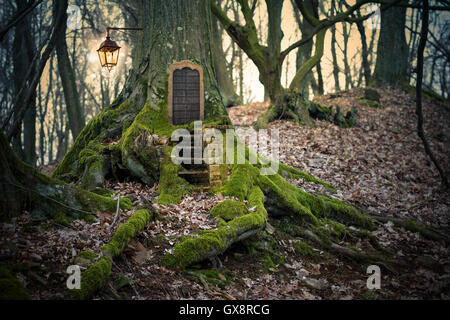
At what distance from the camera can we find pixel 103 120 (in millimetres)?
7477

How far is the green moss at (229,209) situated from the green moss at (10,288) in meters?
2.88

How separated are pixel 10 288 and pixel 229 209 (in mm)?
3098

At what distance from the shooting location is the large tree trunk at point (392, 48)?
15586 millimetres

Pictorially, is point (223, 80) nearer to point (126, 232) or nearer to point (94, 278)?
point (126, 232)

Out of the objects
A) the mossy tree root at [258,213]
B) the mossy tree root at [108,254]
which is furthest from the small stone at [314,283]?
the mossy tree root at [108,254]

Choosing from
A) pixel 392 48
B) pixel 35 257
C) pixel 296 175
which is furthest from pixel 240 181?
pixel 392 48

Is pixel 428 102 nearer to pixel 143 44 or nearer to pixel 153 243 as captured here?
pixel 143 44

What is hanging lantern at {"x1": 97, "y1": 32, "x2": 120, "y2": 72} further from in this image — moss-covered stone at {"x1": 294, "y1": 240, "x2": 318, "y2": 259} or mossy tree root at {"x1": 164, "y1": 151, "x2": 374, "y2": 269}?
moss-covered stone at {"x1": 294, "y1": 240, "x2": 318, "y2": 259}

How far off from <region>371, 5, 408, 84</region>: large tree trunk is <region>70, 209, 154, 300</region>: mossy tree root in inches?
642

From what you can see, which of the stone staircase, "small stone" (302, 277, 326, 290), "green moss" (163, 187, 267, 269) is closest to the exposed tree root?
"small stone" (302, 277, 326, 290)

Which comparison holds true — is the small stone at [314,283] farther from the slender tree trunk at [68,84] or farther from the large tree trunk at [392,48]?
the large tree trunk at [392,48]

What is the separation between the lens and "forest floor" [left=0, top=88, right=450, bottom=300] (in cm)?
314

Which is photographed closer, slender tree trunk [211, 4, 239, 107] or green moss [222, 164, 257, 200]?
green moss [222, 164, 257, 200]
